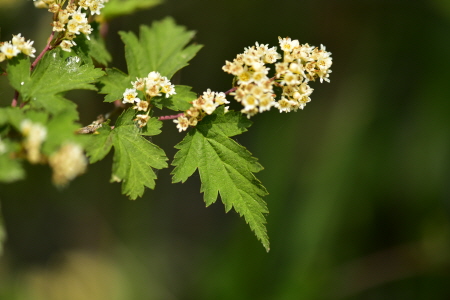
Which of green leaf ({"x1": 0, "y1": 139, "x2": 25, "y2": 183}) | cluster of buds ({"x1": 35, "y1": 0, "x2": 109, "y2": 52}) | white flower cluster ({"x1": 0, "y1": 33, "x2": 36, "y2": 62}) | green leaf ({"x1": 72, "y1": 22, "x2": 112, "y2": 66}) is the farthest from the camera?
green leaf ({"x1": 72, "y1": 22, "x2": 112, "y2": 66})

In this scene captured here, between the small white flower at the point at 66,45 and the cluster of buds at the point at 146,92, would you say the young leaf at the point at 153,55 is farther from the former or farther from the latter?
the small white flower at the point at 66,45

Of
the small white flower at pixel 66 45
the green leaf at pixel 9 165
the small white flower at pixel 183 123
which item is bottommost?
the green leaf at pixel 9 165

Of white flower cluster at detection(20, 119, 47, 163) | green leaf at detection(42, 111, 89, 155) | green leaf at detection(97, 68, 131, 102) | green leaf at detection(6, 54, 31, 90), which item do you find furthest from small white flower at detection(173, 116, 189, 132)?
green leaf at detection(6, 54, 31, 90)

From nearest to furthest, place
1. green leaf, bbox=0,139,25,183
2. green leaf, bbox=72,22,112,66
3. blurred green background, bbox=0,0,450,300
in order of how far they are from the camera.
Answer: green leaf, bbox=0,139,25,183 < green leaf, bbox=72,22,112,66 < blurred green background, bbox=0,0,450,300

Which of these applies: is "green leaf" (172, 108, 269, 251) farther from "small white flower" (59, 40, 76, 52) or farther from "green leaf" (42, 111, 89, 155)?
"small white flower" (59, 40, 76, 52)

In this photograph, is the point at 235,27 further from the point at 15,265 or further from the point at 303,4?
the point at 15,265

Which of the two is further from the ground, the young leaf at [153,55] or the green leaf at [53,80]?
the young leaf at [153,55]

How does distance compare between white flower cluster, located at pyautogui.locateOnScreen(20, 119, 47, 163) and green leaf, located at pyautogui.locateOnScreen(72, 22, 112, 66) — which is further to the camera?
green leaf, located at pyautogui.locateOnScreen(72, 22, 112, 66)

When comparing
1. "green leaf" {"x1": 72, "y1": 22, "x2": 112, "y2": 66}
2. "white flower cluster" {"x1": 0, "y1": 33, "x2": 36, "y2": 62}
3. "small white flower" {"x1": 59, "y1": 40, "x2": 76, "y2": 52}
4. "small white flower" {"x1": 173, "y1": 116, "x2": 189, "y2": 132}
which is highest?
"green leaf" {"x1": 72, "y1": 22, "x2": 112, "y2": 66}

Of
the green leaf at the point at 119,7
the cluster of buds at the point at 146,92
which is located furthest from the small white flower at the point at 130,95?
the green leaf at the point at 119,7
